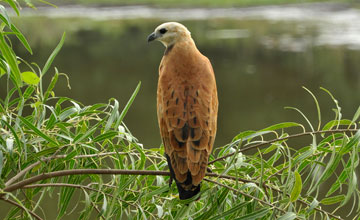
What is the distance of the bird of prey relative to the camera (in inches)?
80.5

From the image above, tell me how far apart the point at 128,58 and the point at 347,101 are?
795 centimetres

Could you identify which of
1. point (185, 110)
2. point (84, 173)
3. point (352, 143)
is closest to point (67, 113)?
point (185, 110)

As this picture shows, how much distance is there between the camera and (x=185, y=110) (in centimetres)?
219

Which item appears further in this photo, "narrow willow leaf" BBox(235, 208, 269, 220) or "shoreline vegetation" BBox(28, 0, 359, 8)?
"shoreline vegetation" BBox(28, 0, 359, 8)

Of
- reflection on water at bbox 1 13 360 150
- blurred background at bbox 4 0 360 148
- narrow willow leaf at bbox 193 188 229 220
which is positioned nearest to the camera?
narrow willow leaf at bbox 193 188 229 220

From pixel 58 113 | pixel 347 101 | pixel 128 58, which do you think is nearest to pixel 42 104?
pixel 58 113

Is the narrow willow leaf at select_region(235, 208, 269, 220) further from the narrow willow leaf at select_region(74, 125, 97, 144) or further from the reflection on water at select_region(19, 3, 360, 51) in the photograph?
the reflection on water at select_region(19, 3, 360, 51)

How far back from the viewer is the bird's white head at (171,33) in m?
2.48

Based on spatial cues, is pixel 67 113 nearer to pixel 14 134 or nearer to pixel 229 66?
pixel 14 134

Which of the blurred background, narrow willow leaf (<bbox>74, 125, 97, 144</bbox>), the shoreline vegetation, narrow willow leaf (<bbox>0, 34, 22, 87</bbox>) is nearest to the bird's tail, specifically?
narrow willow leaf (<bbox>74, 125, 97, 144</bbox>)

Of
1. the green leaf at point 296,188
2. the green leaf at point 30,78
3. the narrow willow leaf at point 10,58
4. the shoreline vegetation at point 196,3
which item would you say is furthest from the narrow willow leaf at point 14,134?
the shoreline vegetation at point 196,3

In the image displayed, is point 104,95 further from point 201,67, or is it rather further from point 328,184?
point 201,67

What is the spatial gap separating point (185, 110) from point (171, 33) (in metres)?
0.46

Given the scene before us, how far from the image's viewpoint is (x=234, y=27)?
83.1 ft
